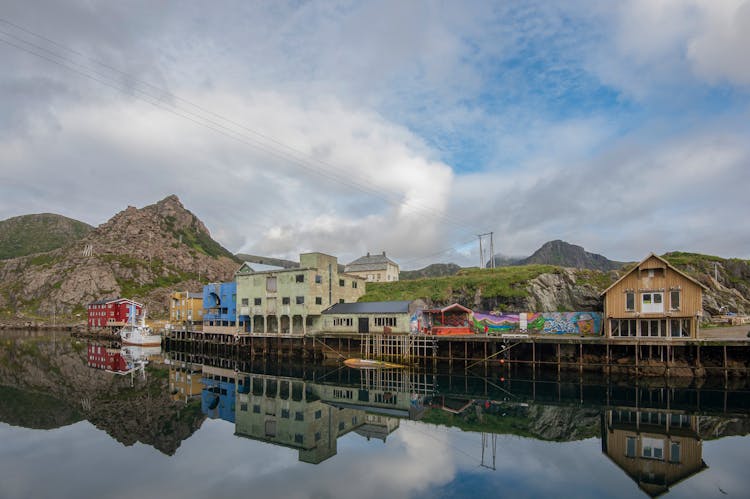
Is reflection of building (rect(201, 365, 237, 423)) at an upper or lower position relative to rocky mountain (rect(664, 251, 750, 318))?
lower

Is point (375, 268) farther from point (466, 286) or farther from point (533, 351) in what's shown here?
point (533, 351)

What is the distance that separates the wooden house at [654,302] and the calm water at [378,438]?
6682 millimetres

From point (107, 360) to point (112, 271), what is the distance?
345ft

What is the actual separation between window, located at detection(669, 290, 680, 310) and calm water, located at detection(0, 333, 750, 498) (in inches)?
292

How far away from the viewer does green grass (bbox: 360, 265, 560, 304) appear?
62.9 metres

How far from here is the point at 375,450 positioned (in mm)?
22562

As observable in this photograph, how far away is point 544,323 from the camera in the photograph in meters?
47.7

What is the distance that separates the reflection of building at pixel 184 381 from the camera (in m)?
37.4

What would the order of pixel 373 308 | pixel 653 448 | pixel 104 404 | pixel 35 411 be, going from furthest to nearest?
pixel 373 308 < pixel 104 404 < pixel 35 411 < pixel 653 448

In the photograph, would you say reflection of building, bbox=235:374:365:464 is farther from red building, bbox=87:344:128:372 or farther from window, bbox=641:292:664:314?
window, bbox=641:292:664:314

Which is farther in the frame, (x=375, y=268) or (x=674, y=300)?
(x=375, y=268)

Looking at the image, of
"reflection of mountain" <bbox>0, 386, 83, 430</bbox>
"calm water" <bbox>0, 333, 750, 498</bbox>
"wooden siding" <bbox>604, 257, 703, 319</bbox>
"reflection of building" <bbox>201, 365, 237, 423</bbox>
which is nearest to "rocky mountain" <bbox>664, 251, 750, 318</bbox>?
"wooden siding" <bbox>604, 257, 703, 319</bbox>

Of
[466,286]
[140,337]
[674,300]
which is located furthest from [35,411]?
[140,337]

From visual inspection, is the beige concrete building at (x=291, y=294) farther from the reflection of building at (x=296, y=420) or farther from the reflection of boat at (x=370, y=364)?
the reflection of building at (x=296, y=420)
